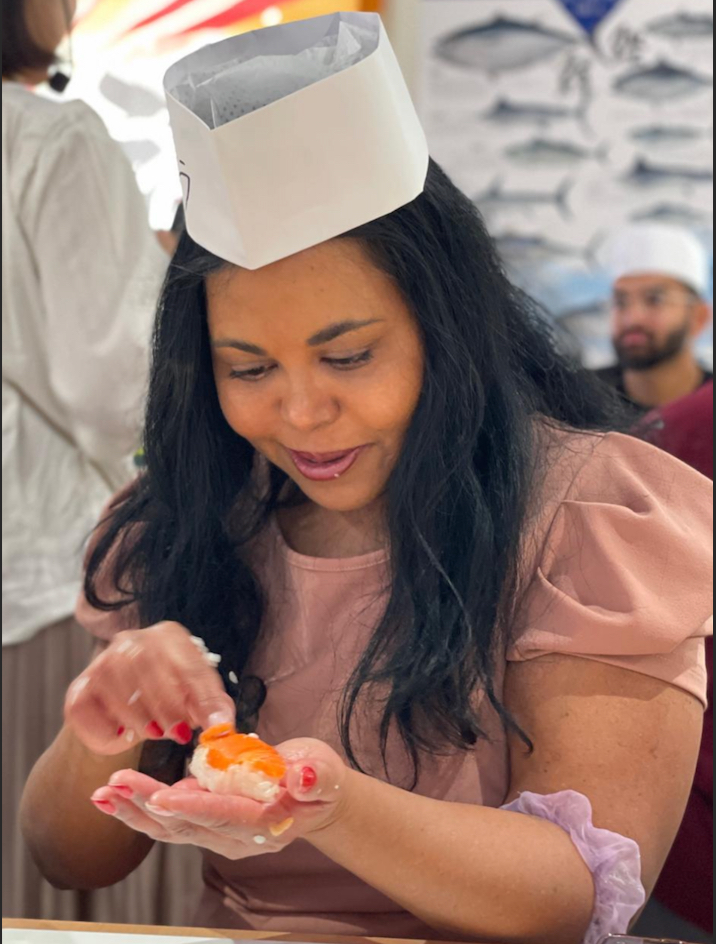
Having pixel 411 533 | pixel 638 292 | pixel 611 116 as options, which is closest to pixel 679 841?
pixel 411 533

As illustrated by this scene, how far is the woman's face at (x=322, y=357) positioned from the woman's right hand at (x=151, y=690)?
0.75ft

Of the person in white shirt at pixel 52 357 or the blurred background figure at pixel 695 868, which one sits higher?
the person in white shirt at pixel 52 357

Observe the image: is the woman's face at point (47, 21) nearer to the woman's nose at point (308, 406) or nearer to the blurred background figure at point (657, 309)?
the woman's nose at point (308, 406)

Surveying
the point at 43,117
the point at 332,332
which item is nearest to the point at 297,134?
the point at 332,332

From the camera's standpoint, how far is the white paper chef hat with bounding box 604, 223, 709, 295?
10.0 feet

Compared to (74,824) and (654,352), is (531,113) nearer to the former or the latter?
(654,352)

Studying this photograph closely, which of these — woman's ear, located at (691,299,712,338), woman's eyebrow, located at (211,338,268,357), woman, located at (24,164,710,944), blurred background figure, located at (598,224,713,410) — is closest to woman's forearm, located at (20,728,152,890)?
woman, located at (24,164,710,944)

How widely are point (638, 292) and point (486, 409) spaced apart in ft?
6.56

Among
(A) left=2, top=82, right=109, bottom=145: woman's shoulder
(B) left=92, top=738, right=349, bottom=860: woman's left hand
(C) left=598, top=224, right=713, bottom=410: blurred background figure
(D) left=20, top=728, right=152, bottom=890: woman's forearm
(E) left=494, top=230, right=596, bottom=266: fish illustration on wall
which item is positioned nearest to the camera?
(B) left=92, top=738, right=349, bottom=860: woman's left hand

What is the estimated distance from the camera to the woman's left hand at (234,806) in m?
0.88

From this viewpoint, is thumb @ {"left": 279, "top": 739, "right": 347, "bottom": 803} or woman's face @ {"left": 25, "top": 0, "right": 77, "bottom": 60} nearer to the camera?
thumb @ {"left": 279, "top": 739, "right": 347, "bottom": 803}

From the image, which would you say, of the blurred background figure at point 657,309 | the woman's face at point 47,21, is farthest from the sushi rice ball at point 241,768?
the blurred background figure at point 657,309

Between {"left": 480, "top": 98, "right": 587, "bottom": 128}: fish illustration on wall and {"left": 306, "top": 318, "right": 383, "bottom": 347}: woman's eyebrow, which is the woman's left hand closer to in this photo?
{"left": 306, "top": 318, "right": 383, "bottom": 347}: woman's eyebrow

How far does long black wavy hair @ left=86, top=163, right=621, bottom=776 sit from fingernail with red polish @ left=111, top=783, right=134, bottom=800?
1.13ft
